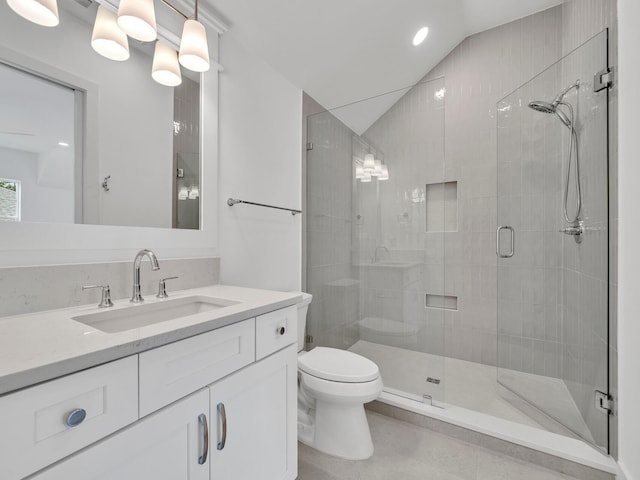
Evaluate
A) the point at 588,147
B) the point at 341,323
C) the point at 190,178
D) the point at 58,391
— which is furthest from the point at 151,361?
the point at 588,147

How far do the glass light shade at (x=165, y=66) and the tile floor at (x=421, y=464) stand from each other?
196 cm

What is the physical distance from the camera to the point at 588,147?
5.69 ft

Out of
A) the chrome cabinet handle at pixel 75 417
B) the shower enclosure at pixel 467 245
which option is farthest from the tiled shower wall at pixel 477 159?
the chrome cabinet handle at pixel 75 417

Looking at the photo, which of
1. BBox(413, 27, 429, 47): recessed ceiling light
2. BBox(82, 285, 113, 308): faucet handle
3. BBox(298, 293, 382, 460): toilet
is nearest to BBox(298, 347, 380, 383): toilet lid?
BBox(298, 293, 382, 460): toilet

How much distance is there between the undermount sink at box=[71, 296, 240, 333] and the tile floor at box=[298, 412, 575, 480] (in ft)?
3.12

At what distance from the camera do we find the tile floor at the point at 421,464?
145 cm

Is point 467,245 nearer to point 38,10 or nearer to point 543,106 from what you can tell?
point 543,106

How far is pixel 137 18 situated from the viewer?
111 centimetres

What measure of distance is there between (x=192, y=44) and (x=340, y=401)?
1.78m

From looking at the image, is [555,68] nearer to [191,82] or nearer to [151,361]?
[191,82]

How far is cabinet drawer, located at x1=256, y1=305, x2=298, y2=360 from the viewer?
3.56 ft

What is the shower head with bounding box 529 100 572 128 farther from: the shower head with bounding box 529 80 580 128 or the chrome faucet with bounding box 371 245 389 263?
the chrome faucet with bounding box 371 245 389 263

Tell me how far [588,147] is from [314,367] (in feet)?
6.47
